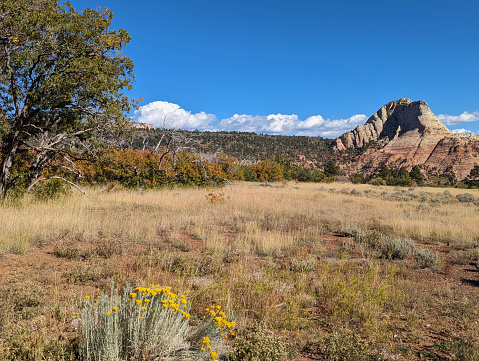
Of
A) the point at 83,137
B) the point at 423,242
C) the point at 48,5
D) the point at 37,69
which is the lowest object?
the point at 423,242

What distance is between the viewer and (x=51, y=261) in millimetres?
5996

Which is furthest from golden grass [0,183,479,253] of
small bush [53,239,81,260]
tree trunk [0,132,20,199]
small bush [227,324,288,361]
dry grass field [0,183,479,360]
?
small bush [227,324,288,361]

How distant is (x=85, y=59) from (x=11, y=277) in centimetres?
702

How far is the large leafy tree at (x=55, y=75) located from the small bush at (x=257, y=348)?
8.83 meters

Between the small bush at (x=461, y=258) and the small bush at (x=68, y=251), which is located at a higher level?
the small bush at (x=68, y=251)

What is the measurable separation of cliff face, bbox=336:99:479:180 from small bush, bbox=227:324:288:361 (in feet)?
340

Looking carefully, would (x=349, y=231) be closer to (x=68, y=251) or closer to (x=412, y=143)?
(x=68, y=251)

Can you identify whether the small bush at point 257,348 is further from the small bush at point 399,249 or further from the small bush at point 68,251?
the small bush at point 399,249

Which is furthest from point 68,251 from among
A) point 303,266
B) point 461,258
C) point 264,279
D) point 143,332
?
point 461,258

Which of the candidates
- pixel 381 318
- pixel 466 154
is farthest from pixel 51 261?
pixel 466 154

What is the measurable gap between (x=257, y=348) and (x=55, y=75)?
9.59m

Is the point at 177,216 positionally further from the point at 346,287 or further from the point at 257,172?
the point at 257,172

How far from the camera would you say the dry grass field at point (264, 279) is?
3521 millimetres

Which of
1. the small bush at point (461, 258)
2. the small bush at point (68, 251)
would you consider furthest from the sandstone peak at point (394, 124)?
the small bush at point (68, 251)
